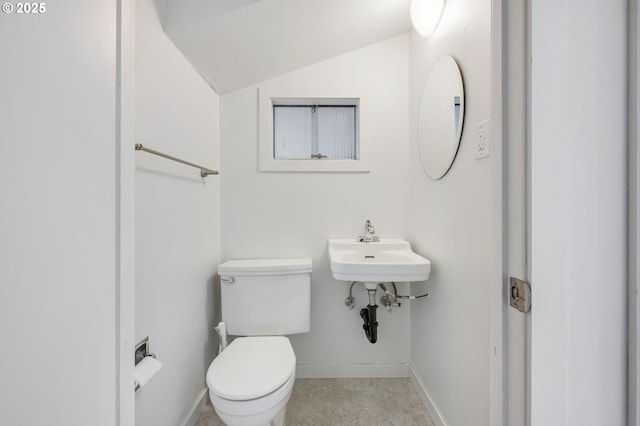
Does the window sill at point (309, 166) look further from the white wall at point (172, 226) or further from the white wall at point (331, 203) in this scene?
the white wall at point (172, 226)

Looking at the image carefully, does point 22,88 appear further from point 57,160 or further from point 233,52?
point 233,52

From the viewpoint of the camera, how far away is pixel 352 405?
4.87 feet

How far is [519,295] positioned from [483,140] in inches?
27.1

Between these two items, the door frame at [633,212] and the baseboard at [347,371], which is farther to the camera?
the baseboard at [347,371]

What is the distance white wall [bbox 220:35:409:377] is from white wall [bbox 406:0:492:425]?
0.75ft

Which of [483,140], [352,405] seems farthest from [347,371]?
[483,140]

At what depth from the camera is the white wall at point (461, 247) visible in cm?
94

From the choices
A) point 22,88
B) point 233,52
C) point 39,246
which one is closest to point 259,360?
point 39,246

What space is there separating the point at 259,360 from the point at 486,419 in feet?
2.93

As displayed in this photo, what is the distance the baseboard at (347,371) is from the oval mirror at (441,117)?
1.27 metres

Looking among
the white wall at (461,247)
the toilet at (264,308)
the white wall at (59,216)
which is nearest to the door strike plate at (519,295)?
the white wall at (461,247)

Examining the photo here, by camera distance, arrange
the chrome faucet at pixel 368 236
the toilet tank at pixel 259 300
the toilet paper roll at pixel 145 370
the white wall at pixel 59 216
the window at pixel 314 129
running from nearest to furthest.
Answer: the white wall at pixel 59 216, the toilet paper roll at pixel 145 370, the toilet tank at pixel 259 300, the chrome faucet at pixel 368 236, the window at pixel 314 129

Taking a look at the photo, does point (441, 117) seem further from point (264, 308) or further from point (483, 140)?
point (264, 308)

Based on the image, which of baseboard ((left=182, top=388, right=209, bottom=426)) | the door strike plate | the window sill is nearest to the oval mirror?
the window sill
